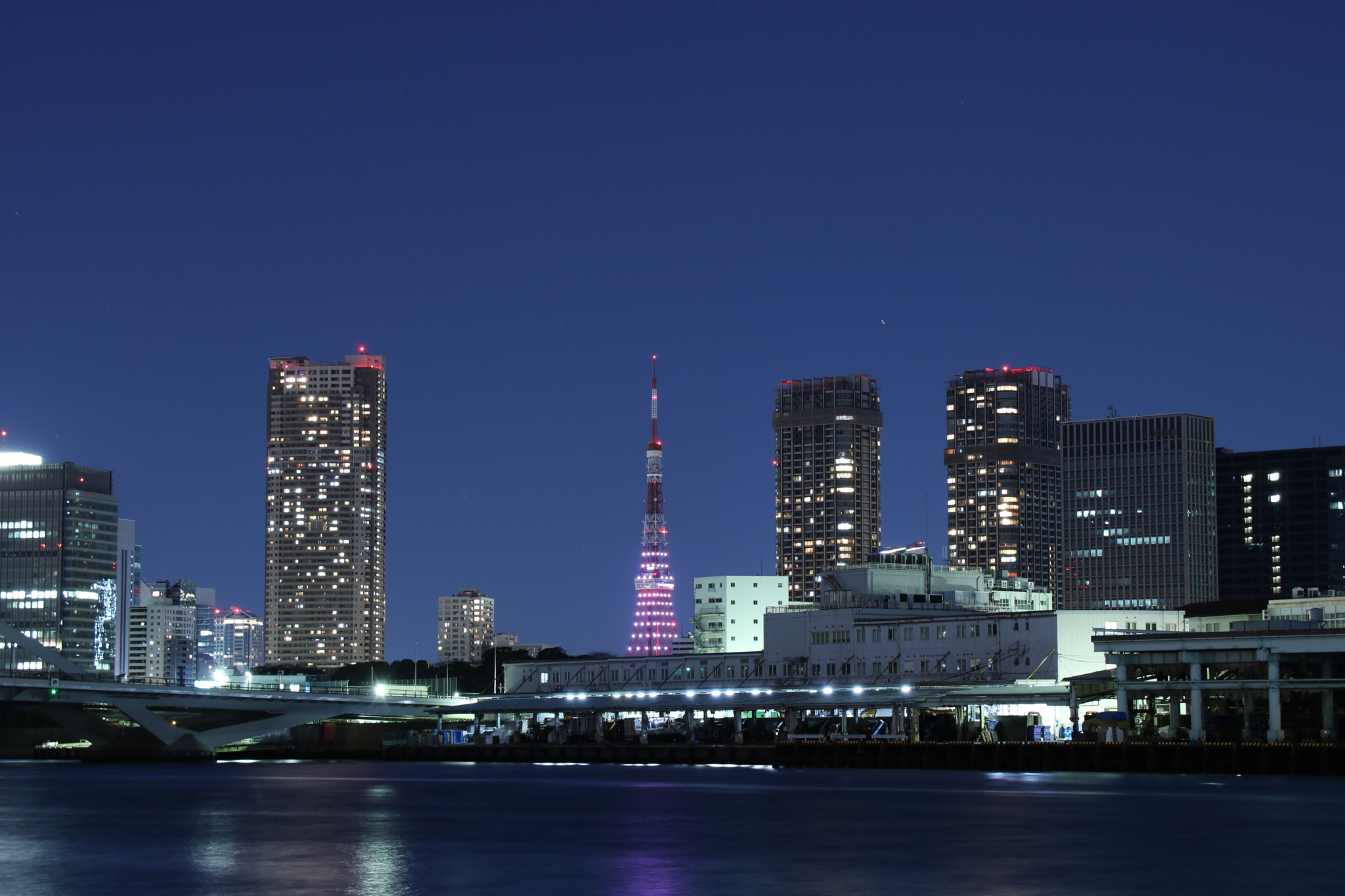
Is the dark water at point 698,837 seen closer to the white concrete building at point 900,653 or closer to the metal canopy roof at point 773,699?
the metal canopy roof at point 773,699

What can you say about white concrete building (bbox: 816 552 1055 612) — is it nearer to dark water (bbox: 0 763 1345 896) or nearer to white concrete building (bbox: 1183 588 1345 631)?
white concrete building (bbox: 1183 588 1345 631)

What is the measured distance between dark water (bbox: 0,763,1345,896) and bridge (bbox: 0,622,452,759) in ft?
148

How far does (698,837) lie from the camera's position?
244 ft

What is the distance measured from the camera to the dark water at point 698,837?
195 feet

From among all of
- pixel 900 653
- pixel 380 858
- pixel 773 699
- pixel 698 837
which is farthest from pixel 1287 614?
pixel 380 858

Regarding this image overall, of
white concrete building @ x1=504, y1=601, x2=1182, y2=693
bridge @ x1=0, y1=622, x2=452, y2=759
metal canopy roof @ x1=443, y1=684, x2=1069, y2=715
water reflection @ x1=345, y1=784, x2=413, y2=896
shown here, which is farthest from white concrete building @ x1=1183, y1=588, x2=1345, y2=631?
bridge @ x1=0, y1=622, x2=452, y2=759

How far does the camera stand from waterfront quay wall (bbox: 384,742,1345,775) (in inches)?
4336

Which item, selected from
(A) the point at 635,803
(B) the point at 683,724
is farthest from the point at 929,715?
(A) the point at 635,803

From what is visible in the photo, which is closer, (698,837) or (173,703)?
(698,837)

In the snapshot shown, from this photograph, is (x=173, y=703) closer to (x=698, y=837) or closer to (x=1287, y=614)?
(x=1287, y=614)

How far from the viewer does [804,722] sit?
533 ft

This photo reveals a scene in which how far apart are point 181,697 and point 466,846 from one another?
101 meters

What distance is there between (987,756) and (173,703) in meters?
79.8

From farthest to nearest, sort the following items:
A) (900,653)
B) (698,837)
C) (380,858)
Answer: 1. (900,653)
2. (698,837)
3. (380,858)
